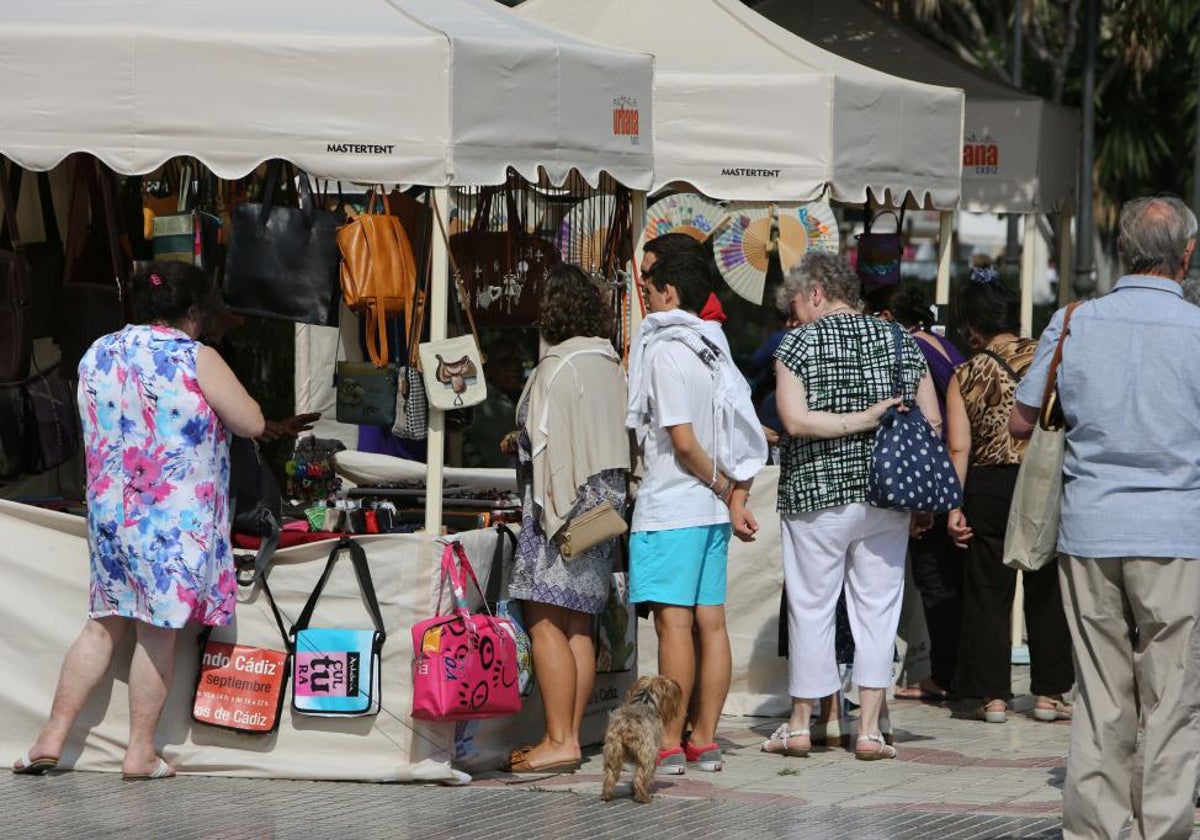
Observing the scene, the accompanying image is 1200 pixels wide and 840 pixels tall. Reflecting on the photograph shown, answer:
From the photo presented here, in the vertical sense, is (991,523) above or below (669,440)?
below

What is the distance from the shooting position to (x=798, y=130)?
9.18 m

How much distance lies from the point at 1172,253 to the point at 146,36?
3417 mm

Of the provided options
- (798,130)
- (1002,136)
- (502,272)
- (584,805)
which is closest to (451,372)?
(584,805)

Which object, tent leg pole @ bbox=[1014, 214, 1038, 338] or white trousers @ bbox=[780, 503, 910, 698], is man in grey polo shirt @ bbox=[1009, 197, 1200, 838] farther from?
tent leg pole @ bbox=[1014, 214, 1038, 338]

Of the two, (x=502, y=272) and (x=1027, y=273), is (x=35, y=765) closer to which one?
(x=502, y=272)

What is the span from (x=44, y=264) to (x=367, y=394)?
1.67 metres

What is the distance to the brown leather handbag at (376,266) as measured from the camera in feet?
23.1

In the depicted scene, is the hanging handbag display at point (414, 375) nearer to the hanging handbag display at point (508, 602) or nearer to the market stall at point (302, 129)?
the market stall at point (302, 129)

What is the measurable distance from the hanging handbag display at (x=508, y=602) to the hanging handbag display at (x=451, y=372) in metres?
0.63

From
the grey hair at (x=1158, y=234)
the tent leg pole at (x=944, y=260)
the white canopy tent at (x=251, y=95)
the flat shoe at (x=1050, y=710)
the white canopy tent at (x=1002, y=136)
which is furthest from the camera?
the white canopy tent at (x=1002, y=136)

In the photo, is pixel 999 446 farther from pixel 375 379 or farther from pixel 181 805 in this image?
pixel 181 805

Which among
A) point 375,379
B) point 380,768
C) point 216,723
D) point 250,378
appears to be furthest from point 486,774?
point 250,378

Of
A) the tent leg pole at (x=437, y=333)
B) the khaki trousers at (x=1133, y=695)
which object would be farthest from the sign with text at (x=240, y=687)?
the khaki trousers at (x=1133, y=695)

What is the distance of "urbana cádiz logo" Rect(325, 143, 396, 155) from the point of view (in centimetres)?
675
